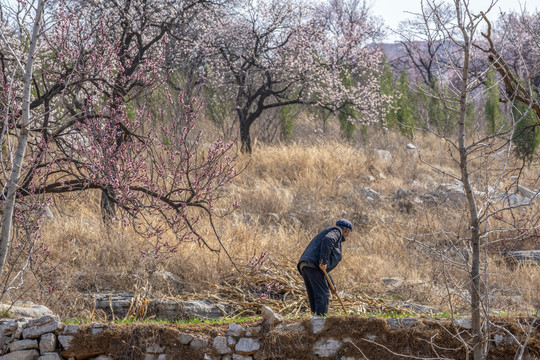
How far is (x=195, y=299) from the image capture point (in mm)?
8797

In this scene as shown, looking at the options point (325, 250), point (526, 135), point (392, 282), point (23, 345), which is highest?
point (526, 135)

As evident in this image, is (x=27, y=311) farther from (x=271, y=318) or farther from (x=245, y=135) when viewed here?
(x=245, y=135)

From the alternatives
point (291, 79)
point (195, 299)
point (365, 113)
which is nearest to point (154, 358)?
point (195, 299)

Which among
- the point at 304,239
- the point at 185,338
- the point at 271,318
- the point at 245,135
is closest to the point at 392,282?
the point at 304,239

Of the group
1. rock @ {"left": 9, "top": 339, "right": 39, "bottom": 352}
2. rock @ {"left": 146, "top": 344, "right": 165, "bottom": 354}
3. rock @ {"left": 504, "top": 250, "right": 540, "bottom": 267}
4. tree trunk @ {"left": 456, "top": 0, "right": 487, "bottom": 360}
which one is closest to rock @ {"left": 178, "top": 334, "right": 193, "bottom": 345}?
rock @ {"left": 146, "top": 344, "right": 165, "bottom": 354}

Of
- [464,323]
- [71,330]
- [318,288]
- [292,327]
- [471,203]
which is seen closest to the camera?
[471,203]

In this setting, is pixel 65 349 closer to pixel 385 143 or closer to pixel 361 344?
pixel 361 344

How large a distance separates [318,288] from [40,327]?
320 cm

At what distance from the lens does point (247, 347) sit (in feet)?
19.3

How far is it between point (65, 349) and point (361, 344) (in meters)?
2.96

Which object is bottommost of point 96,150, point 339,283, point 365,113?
point 339,283

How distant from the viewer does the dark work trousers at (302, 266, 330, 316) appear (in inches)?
289

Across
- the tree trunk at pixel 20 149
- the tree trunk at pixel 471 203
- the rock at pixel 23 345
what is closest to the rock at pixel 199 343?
the rock at pixel 23 345

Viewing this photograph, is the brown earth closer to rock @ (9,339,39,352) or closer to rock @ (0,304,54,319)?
rock @ (9,339,39,352)
